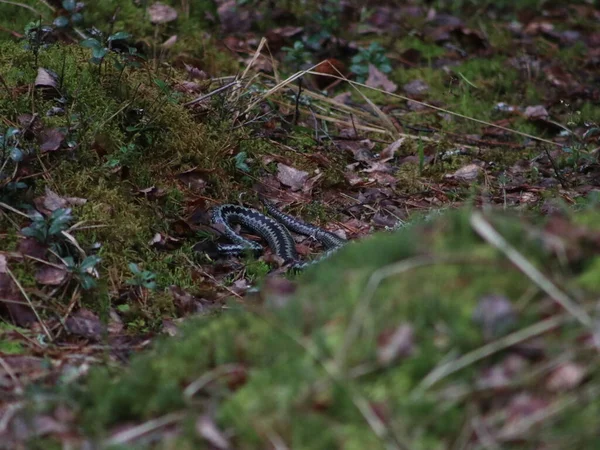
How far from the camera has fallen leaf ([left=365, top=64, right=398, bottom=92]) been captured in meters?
9.12

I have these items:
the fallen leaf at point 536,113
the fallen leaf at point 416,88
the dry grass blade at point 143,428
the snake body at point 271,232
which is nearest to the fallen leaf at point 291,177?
the snake body at point 271,232

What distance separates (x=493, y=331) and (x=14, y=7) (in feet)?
20.2

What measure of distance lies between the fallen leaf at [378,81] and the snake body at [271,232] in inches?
122

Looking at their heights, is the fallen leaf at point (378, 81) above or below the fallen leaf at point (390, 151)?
above

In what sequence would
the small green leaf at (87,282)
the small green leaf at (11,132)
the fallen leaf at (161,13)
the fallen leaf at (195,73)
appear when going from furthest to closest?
the fallen leaf at (161,13) → the fallen leaf at (195,73) → the small green leaf at (11,132) → the small green leaf at (87,282)

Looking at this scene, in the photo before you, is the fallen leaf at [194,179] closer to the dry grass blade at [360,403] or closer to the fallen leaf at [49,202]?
the fallen leaf at [49,202]

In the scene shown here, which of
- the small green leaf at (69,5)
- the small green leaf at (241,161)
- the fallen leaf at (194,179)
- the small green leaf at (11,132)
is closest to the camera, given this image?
the small green leaf at (11,132)

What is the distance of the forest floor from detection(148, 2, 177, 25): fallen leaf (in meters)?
0.03

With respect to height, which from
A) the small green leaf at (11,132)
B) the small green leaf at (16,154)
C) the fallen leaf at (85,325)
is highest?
the small green leaf at (11,132)

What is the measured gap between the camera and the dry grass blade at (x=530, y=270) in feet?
8.35

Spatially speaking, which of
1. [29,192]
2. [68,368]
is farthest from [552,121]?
[68,368]

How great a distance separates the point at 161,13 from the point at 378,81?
2.51 m

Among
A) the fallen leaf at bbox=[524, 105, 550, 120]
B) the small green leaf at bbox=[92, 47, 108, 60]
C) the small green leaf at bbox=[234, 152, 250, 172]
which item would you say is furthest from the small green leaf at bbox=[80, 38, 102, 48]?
the fallen leaf at bbox=[524, 105, 550, 120]

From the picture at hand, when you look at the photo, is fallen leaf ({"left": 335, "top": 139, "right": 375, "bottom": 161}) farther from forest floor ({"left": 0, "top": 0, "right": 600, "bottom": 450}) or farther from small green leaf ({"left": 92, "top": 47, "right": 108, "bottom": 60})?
small green leaf ({"left": 92, "top": 47, "right": 108, "bottom": 60})
